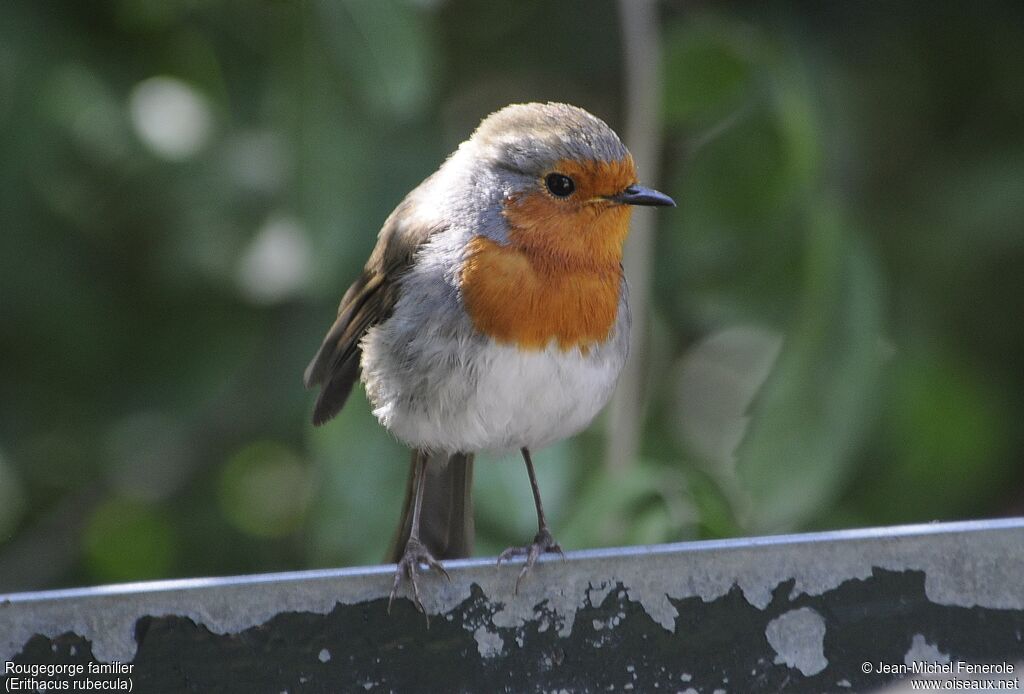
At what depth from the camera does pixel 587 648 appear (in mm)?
1938

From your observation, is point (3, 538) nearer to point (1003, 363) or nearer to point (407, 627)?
point (407, 627)

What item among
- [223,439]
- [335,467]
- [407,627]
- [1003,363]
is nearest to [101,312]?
[223,439]

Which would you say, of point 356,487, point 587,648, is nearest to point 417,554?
point 356,487

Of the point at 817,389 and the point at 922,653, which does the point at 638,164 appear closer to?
the point at 817,389

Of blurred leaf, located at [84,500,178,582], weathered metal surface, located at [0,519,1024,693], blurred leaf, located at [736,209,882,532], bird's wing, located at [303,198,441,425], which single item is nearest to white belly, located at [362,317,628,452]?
bird's wing, located at [303,198,441,425]

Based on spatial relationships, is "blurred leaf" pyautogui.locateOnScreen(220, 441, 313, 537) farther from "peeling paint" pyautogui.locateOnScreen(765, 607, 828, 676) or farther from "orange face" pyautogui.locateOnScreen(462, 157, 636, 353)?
"peeling paint" pyautogui.locateOnScreen(765, 607, 828, 676)

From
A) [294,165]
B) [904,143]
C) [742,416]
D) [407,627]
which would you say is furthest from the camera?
[904,143]

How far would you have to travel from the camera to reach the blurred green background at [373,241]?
3061 mm

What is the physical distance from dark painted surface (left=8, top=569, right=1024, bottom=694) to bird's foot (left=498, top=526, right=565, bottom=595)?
118mm

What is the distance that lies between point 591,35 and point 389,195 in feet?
3.65

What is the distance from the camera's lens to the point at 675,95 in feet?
11.0

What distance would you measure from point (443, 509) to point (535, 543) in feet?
1.50

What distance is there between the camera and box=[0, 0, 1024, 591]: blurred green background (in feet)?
10.0

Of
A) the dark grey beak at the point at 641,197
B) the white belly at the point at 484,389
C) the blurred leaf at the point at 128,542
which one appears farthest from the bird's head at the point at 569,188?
the blurred leaf at the point at 128,542
